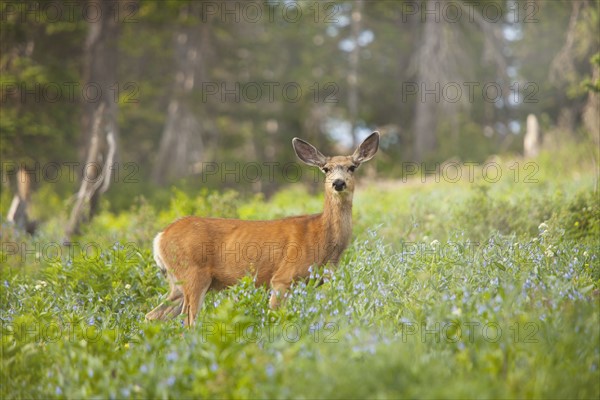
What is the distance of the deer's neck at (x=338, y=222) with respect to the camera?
6.90 meters

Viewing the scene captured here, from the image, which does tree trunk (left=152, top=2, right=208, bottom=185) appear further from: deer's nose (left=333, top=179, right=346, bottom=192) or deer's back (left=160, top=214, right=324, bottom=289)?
deer's nose (left=333, top=179, right=346, bottom=192)

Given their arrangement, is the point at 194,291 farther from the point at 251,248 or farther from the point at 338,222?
the point at 338,222

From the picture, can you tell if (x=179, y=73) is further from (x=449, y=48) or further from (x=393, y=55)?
(x=393, y=55)

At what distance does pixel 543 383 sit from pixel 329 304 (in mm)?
1875

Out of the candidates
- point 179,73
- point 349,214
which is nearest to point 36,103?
point 179,73

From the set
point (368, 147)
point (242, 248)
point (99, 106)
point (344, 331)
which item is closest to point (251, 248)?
point (242, 248)

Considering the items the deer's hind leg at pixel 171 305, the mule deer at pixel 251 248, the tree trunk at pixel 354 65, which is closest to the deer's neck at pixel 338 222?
the mule deer at pixel 251 248

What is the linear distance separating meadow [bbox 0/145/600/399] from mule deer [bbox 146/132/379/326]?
0.77 feet

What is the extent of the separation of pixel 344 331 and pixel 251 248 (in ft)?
7.16

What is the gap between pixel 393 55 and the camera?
3002cm

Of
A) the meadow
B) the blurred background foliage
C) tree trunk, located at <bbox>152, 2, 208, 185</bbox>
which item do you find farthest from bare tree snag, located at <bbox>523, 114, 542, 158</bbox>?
the meadow

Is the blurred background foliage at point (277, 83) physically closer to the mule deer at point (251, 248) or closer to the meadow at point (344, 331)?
the meadow at point (344, 331)

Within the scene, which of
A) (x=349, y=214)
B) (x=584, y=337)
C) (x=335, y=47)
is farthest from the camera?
(x=335, y=47)

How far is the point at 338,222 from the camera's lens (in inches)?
273
